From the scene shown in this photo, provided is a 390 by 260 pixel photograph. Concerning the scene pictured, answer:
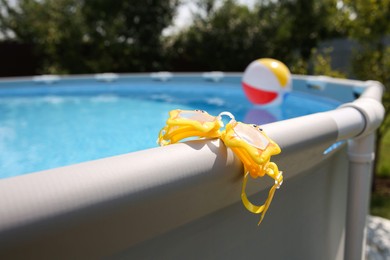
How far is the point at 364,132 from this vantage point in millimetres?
1762

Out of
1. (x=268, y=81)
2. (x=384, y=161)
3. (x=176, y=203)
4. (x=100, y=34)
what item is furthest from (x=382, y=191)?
(x=100, y=34)

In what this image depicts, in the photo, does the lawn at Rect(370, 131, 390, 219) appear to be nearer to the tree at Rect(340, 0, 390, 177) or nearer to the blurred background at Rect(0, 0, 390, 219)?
the tree at Rect(340, 0, 390, 177)

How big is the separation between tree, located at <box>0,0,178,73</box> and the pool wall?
11754 mm

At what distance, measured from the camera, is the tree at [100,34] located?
504 inches

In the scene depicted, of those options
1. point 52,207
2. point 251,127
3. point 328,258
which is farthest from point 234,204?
point 328,258

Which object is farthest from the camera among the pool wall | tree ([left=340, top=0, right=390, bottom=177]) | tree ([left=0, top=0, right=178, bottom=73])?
tree ([left=0, top=0, right=178, bottom=73])

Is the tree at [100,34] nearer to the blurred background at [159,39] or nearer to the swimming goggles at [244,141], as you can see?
the blurred background at [159,39]

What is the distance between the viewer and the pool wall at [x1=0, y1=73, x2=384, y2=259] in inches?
27.3

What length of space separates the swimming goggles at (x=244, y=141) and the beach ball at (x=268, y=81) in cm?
310

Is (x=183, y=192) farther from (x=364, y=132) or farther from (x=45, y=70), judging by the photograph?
(x=45, y=70)

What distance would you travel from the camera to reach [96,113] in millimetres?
5156

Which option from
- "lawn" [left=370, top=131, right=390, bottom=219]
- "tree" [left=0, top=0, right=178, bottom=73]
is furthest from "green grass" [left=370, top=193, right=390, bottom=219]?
"tree" [left=0, top=0, right=178, bottom=73]

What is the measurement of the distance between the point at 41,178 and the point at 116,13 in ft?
44.8

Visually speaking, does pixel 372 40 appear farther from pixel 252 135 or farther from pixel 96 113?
pixel 252 135
